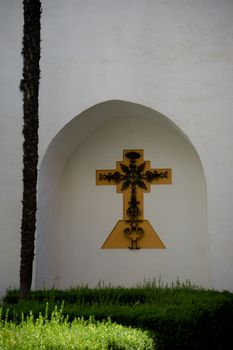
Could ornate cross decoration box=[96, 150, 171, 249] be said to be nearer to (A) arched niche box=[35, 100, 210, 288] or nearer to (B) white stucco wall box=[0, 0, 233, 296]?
(A) arched niche box=[35, 100, 210, 288]

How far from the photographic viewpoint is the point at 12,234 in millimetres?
7941

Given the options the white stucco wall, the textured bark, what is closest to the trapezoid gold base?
the white stucco wall

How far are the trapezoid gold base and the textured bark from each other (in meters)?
2.25

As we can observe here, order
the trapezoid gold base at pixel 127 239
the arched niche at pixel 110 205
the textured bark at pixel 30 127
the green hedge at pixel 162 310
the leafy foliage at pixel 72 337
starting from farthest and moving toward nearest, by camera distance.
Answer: the trapezoid gold base at pixel 127 239, the arched niche at pixel 110 205, the textured bark at pixel 30 127, the green hedge at pixel 162 310, the leafy foliage at pixel 72 337

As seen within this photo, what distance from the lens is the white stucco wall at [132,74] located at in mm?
7699

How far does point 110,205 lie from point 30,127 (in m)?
2.52

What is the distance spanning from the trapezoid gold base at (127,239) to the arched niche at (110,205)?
7 centimetres

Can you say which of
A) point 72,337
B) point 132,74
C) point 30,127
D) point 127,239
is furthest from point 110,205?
point 72,337

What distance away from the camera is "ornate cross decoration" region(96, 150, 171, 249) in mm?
8375

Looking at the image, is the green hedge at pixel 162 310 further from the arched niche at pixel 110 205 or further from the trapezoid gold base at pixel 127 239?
the trapezoid gold base at pixel 127 239

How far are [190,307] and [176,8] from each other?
4.41 meters

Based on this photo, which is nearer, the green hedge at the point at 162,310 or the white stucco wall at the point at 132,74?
the green hedge at the point at 162,310

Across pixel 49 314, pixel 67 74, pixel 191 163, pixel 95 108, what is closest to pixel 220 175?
pixel 191 163

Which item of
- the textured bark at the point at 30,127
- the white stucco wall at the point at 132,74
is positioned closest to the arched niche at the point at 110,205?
the white stucco wall at the point at 132,74
